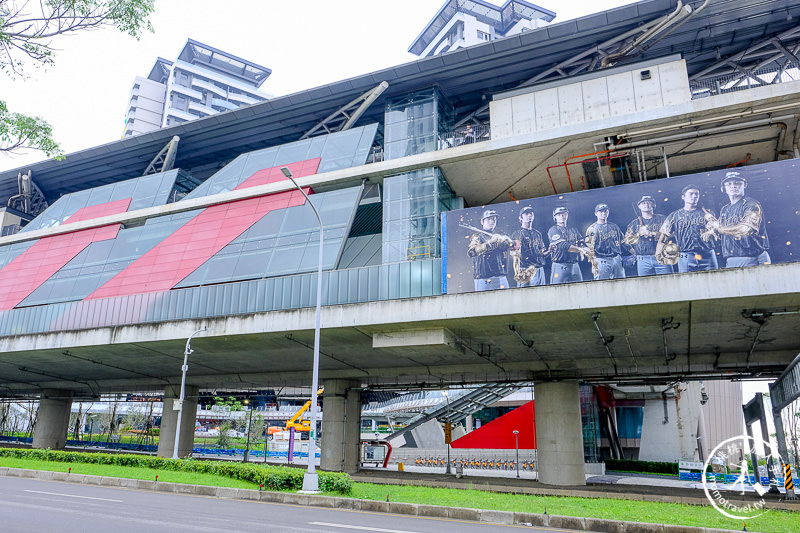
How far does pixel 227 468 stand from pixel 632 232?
17.8 meters

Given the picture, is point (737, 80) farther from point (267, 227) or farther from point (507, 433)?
point (507, 433)

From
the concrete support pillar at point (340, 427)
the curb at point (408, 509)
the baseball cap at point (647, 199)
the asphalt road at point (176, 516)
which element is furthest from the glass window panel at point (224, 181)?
the baseball cap at point (647, 199)

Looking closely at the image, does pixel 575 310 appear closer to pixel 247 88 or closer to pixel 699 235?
pixel 699 235

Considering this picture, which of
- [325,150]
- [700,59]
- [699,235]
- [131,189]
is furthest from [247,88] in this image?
[699,235]

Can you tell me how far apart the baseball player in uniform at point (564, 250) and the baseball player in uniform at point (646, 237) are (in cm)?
177

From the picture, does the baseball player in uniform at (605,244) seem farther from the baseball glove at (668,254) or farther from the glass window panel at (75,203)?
the glass window panel at (75,203)

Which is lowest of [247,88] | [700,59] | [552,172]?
[552,172]

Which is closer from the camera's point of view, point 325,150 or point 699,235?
point 699,235

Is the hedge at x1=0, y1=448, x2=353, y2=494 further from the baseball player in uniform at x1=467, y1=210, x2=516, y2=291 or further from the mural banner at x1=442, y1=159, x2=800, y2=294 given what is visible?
the baseball player in uniform at x1=467, y1=210, x2=516, y2=291

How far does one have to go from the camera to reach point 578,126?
2461cm

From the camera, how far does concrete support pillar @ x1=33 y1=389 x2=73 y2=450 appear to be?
44219mm

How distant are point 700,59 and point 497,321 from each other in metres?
17.7

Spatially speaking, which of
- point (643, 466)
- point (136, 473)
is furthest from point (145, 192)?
point (643, 466)

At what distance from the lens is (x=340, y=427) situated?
31.7 metres
